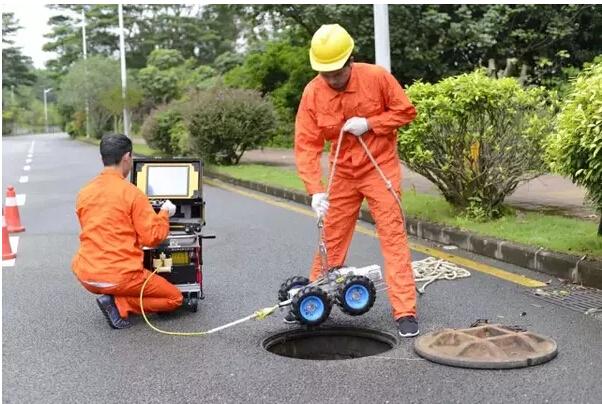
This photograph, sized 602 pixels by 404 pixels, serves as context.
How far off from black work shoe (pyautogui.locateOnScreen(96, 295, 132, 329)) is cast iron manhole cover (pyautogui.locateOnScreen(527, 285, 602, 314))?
2.87 metres

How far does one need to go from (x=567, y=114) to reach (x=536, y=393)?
257 centimetres

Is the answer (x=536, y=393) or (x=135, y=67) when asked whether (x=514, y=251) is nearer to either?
(x=536, y=393)

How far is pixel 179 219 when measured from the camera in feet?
18.0

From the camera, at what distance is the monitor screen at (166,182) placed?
5.54 m

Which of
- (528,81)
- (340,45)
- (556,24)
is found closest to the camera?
(340,45)

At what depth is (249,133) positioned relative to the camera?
16719 millimetres

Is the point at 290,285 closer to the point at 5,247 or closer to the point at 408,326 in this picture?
the point at 408,326

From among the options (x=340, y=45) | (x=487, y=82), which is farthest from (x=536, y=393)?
(x=487, y=82)

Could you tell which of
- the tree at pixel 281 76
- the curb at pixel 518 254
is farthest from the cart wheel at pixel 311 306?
the tree at pixel 281 76

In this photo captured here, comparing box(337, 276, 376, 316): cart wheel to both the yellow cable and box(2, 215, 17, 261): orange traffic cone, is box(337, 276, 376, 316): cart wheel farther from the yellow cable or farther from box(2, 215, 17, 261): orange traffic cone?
box(2, 215, 17, 261): orange traffic cone

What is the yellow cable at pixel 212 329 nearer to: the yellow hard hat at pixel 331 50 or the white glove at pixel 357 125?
the white glove at pixel 357 125

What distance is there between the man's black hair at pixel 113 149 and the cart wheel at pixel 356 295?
1674mm

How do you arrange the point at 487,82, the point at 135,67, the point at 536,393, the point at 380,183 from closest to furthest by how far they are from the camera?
1. the point at 536,393
2. the point at 380,183
3. the point at 487,82
4. the point at 135,67

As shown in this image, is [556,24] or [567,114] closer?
[567,114]
